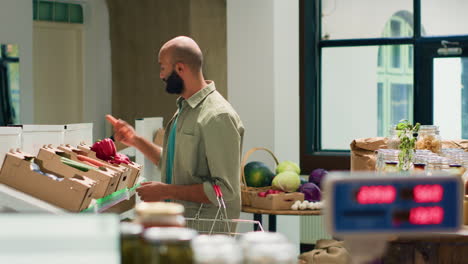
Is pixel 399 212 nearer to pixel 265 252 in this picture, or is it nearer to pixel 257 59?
pixel 265 252

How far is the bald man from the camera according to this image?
3.13m

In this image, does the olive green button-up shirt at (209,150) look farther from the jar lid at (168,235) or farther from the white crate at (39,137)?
the jar lid at (168,235)

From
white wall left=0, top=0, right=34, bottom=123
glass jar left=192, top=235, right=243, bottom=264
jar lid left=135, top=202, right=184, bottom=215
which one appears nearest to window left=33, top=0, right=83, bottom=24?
white wall left=0, top=0, right=34, bottom=123

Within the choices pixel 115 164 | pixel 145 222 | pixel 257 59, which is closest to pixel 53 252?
pixel 145 222

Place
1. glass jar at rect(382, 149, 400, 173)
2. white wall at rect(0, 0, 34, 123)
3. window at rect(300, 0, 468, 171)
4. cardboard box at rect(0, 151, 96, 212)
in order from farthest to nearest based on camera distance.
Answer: white wall at rect(0, 0, 34, 123)
window at rect(300, 0, 468, 171)
glass jar at rect(382, 149, 400, 173)
cardboard box at rect(0, 151, 96, 212)

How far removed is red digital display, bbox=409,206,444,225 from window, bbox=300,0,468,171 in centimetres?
563

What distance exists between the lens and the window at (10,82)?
6750mm

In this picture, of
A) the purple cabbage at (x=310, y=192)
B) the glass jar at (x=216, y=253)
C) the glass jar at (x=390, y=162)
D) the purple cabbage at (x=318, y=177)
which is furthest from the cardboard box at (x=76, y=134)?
the glass jar at (x=216, y=253)

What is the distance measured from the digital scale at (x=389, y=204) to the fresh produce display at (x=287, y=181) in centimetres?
393

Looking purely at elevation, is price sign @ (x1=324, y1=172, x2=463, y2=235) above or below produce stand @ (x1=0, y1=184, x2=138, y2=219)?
above

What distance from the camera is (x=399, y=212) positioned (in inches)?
35.3

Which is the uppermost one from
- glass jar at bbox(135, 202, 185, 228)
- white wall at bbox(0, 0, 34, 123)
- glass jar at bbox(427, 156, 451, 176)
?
white wall at bbox(0, 0, 34, 123)

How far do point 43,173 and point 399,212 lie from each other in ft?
5.87

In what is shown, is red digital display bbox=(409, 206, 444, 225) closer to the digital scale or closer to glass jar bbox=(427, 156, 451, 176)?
the digital scale
